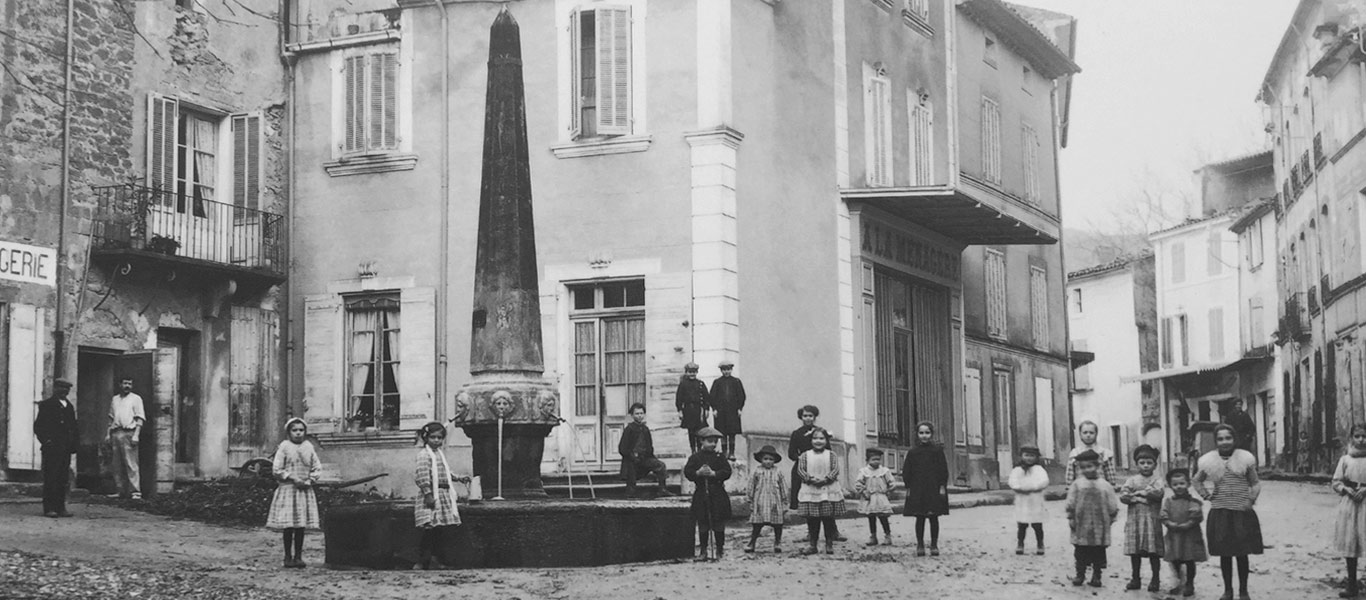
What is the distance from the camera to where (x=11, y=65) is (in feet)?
65.7

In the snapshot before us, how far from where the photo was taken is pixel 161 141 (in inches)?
870

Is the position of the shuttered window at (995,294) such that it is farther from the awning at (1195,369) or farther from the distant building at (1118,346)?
the distant building at (1118,346)

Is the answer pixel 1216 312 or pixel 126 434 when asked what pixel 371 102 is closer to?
pixel 126 434

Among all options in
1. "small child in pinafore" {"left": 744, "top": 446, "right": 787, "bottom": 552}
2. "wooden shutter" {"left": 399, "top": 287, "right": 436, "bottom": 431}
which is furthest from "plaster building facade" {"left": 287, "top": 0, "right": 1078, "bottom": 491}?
"small child in pinafore" {"left": 744, "top": 446, "right": 787, "bottom": 552}

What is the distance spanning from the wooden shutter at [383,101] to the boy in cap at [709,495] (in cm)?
887

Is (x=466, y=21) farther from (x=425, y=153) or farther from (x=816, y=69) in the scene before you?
(x=816, y=69)

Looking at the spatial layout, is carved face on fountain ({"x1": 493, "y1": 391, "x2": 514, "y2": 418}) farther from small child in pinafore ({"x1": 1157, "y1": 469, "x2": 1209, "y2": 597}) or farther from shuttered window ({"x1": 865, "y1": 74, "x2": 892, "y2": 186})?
shuttered window ({"x1": 865, "y1": 74, "x2": 892, "y2": 186})

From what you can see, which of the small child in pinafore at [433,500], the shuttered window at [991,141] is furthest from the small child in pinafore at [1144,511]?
the shuttered window at [991,141]

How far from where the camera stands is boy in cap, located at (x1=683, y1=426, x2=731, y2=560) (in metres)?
15.7

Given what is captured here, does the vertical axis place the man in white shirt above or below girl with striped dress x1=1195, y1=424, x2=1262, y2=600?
above

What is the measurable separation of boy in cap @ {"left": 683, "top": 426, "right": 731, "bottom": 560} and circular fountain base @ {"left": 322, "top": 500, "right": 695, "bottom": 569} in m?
0.40

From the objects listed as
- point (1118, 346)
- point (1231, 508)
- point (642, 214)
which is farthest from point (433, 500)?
point (1118, 346)

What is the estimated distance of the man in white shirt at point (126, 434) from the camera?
20.5 m

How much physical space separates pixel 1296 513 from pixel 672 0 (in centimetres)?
923
